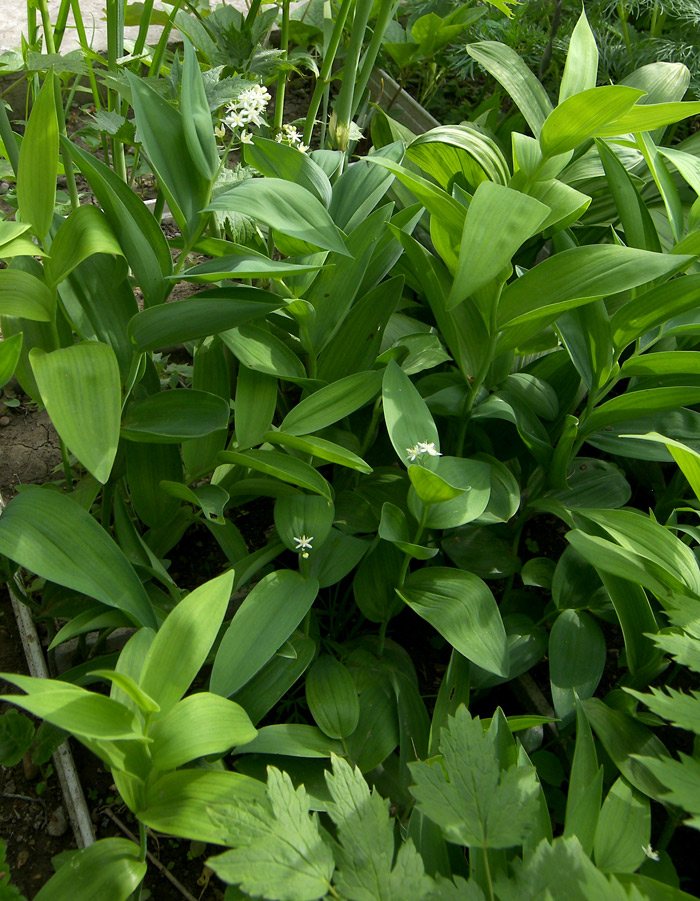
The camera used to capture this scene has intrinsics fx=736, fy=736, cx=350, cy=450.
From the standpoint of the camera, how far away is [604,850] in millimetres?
743

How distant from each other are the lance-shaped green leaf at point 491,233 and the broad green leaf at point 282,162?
0.92 ft

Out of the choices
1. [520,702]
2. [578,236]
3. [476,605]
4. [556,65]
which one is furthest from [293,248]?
[556,65]

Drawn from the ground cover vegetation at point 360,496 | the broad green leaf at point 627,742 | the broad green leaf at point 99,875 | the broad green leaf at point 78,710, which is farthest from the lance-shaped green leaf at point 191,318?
the broad green leaf at point 627,742

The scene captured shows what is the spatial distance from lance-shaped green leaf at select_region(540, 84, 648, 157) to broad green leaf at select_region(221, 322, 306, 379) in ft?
1.58

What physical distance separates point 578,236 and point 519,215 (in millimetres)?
599

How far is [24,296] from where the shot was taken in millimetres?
925

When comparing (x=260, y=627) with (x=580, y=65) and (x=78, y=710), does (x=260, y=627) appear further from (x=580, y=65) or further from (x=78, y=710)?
(x=580, y=65)

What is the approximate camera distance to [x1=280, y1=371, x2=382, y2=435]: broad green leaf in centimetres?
103

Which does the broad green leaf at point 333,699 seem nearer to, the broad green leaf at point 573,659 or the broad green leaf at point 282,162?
the broad green leaf at point 573,659

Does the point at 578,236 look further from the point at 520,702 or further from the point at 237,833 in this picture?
the point at 237,833

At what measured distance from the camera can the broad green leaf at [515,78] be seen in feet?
4.31

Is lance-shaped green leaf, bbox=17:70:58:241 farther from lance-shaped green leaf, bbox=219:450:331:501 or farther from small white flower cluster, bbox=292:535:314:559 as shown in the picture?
small white flower cluster, bbox=292:535:314:559

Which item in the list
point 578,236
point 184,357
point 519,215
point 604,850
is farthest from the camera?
point 184,357

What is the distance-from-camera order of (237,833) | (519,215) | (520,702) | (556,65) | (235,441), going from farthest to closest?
1. (556,65)
2. (520,702)
3. (235,441)
4. (519,215)
5. (237,833)
